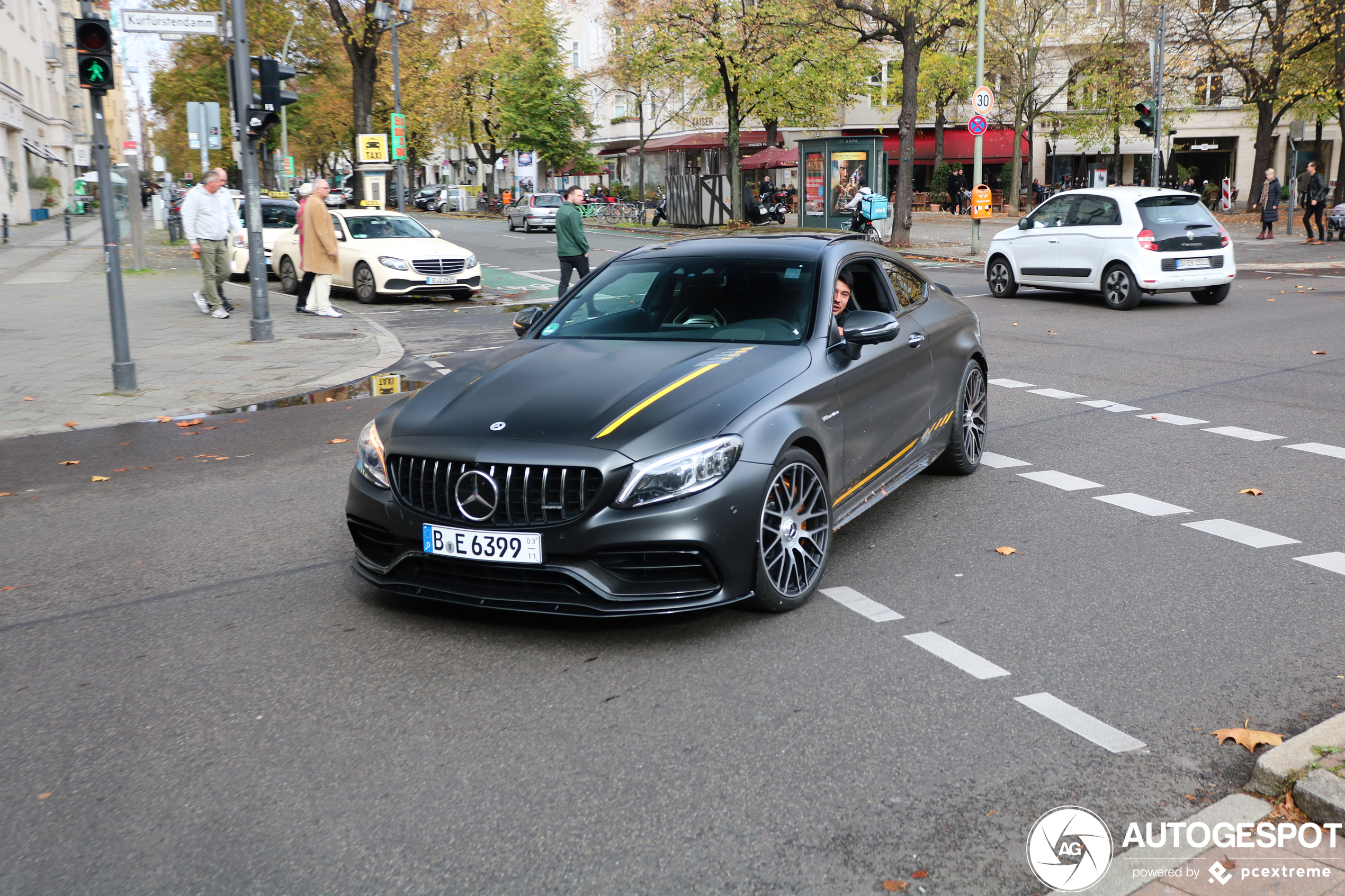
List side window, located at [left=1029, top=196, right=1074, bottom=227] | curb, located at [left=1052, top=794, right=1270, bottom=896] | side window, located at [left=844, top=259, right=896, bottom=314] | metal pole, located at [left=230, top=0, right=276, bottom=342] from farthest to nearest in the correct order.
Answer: side window, located at [left=1029, top=196, right=1074, bottom=227] → metal pole, located at [left=230, top=0, right=276, bottom=342] → side window, located at [left=844, top=259, right=896, bottom=314] → curb, located at [left=1052, top=794, right=1270, bottom=896]

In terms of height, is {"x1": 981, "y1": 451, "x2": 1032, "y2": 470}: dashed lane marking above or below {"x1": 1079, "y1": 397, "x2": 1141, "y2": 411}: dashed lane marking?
below

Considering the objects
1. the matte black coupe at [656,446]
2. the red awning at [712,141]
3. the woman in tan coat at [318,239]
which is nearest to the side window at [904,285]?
the matte black coupe at [656,446]

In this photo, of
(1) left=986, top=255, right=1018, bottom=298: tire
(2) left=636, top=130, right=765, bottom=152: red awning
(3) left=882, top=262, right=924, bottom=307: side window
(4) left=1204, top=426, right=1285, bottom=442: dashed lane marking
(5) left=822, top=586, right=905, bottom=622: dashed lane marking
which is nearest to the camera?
(5) left=822, top=586, right=905, bottom=622: dashed lane marking

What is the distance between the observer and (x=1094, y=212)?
17141 millimetres

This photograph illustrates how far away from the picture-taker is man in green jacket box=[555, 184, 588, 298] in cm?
1727

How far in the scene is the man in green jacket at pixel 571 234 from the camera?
17.3 meters

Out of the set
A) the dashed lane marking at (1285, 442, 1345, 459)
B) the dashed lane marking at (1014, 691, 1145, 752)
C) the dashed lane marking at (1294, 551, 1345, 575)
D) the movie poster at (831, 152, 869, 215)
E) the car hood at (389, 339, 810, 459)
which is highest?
the movie poster at (831, 152, 869, 215)

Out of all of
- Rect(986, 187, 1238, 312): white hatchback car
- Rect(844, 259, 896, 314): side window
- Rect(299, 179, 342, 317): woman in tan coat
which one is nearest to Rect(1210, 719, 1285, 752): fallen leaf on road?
Rect(844, 259, 896, 314): side window

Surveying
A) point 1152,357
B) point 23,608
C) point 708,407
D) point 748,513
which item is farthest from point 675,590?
point 1152,357

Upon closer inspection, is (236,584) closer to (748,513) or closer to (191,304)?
(748,513)

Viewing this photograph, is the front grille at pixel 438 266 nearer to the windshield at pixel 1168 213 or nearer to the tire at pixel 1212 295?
the windshield at pixel 1168 213

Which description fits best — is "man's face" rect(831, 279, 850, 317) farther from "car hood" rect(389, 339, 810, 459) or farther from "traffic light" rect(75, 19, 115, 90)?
"traffic light" rect(75, 19, 115, 90)

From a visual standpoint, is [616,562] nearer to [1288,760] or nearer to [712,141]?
[1288,760]

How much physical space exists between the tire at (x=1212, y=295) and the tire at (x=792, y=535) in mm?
13961
